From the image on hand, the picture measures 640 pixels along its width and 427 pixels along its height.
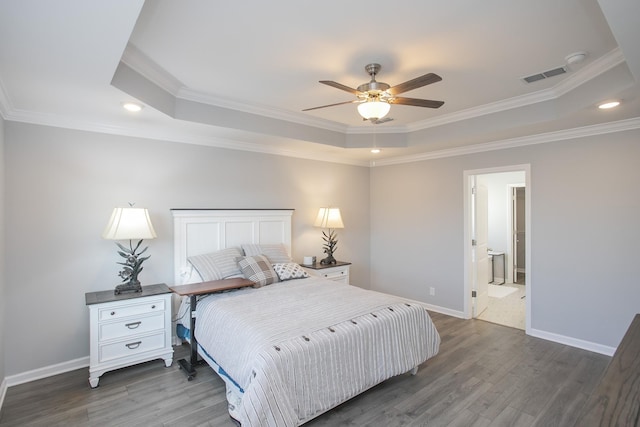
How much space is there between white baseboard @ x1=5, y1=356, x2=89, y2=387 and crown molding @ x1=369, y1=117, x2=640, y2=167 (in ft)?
16.0

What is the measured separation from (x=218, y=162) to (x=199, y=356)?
2.25 meters

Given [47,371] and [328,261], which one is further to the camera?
[328,261]

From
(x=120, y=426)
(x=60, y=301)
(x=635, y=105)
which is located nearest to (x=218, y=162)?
(x=60, y=301)

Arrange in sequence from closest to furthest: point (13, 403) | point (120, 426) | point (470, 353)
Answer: point (120, 426) → point (13, 403) → point (470, 353)

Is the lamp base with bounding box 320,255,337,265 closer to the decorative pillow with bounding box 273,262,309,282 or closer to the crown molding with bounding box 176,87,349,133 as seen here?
the decorative pillow with bounding box 273,262,309,282

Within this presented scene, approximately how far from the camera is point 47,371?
303 centimetres

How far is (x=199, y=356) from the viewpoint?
3248mm

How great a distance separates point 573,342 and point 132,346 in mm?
4698

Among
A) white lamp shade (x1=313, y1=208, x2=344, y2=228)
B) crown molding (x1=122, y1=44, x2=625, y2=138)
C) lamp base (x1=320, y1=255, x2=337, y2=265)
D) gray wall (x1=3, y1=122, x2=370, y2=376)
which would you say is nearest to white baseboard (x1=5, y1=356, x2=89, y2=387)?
gray wall (x1=3, y1=122, x2=370, y2=376)

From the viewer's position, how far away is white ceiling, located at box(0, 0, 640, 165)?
1.86m

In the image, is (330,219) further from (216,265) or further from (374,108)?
(374,108)

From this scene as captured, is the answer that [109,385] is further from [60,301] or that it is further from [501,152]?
[501,152]

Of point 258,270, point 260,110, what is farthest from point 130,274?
point 260,110

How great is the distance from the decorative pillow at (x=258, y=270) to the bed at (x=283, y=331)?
0.04 ft
